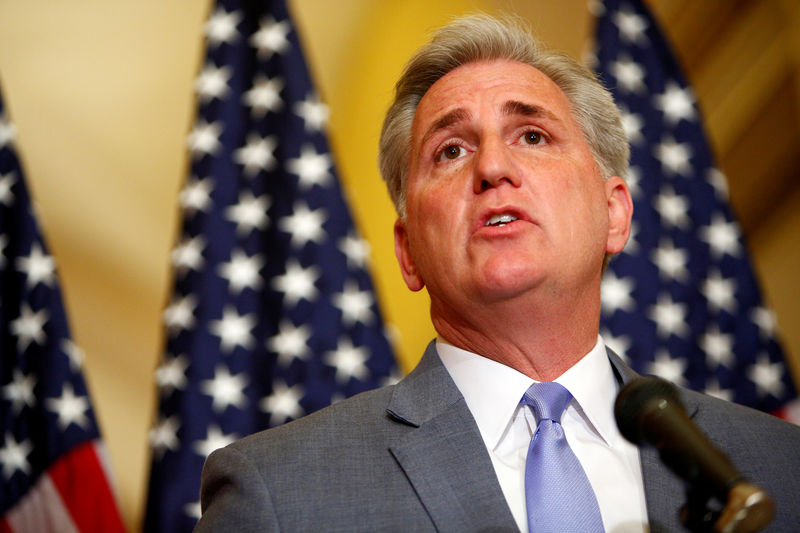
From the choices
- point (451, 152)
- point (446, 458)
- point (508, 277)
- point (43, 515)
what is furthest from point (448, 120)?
point (43, 515)

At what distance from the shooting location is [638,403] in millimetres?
984

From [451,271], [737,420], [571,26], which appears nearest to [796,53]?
[571,26]

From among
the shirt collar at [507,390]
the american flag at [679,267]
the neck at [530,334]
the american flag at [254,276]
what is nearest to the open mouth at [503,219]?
the neck at [530,334]

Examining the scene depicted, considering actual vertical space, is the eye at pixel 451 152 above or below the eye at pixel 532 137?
below

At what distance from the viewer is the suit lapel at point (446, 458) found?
128cm

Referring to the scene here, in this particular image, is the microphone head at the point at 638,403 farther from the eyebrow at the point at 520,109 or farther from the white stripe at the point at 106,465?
the white stripe at the point at 106,465

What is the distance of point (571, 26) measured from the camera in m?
3.56

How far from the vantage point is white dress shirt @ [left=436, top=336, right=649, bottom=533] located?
1.40m

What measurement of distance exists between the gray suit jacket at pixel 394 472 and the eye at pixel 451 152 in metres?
0.46

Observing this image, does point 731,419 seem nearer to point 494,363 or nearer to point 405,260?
point 494,363

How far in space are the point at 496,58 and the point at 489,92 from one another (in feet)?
0.54

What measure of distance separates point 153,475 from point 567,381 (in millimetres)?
1730

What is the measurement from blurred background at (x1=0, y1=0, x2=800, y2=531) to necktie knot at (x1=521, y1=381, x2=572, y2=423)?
5.21 ft

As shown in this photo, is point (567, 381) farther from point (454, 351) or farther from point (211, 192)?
point (211, 192)
